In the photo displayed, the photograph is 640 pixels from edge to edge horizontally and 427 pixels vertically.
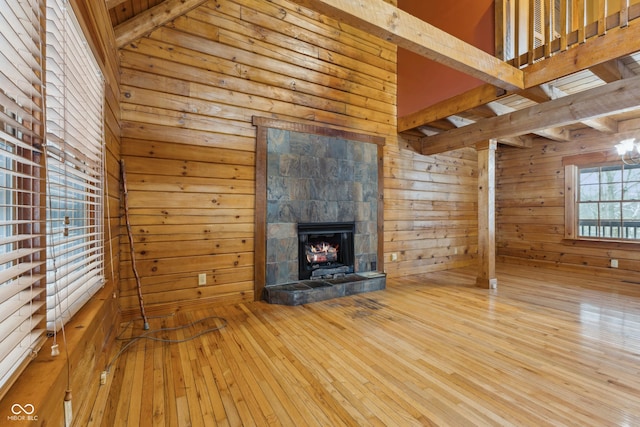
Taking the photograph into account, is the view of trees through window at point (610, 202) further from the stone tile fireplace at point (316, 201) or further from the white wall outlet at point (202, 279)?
the white wall outlet at point (202, 279)

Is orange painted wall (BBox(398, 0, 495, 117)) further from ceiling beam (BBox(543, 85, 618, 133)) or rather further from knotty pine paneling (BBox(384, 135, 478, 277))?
ceiling beam (BBox(543, 85, 618, 133))

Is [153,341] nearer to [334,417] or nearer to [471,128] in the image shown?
[334,417]

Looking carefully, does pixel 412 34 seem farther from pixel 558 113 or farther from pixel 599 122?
pixel 599 122

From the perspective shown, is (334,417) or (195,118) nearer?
(334,417)

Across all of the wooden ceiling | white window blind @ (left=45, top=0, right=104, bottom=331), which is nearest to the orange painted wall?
the wooden ceiling

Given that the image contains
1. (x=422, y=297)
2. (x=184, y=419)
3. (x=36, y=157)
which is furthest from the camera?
(x=422, y=297)

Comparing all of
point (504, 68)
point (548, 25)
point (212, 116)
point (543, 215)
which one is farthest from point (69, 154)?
point (543, 215)

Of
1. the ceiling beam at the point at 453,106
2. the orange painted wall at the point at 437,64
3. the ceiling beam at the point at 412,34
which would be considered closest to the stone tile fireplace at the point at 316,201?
the ceiling beam at the point at 453,106

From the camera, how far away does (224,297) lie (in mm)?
3082

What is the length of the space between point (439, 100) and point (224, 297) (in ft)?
12.3

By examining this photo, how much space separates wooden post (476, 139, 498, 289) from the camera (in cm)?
377

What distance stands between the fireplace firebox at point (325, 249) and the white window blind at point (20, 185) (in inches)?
103

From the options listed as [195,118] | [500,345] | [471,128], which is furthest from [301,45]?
[500,345]

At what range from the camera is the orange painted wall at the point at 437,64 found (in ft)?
11.3
